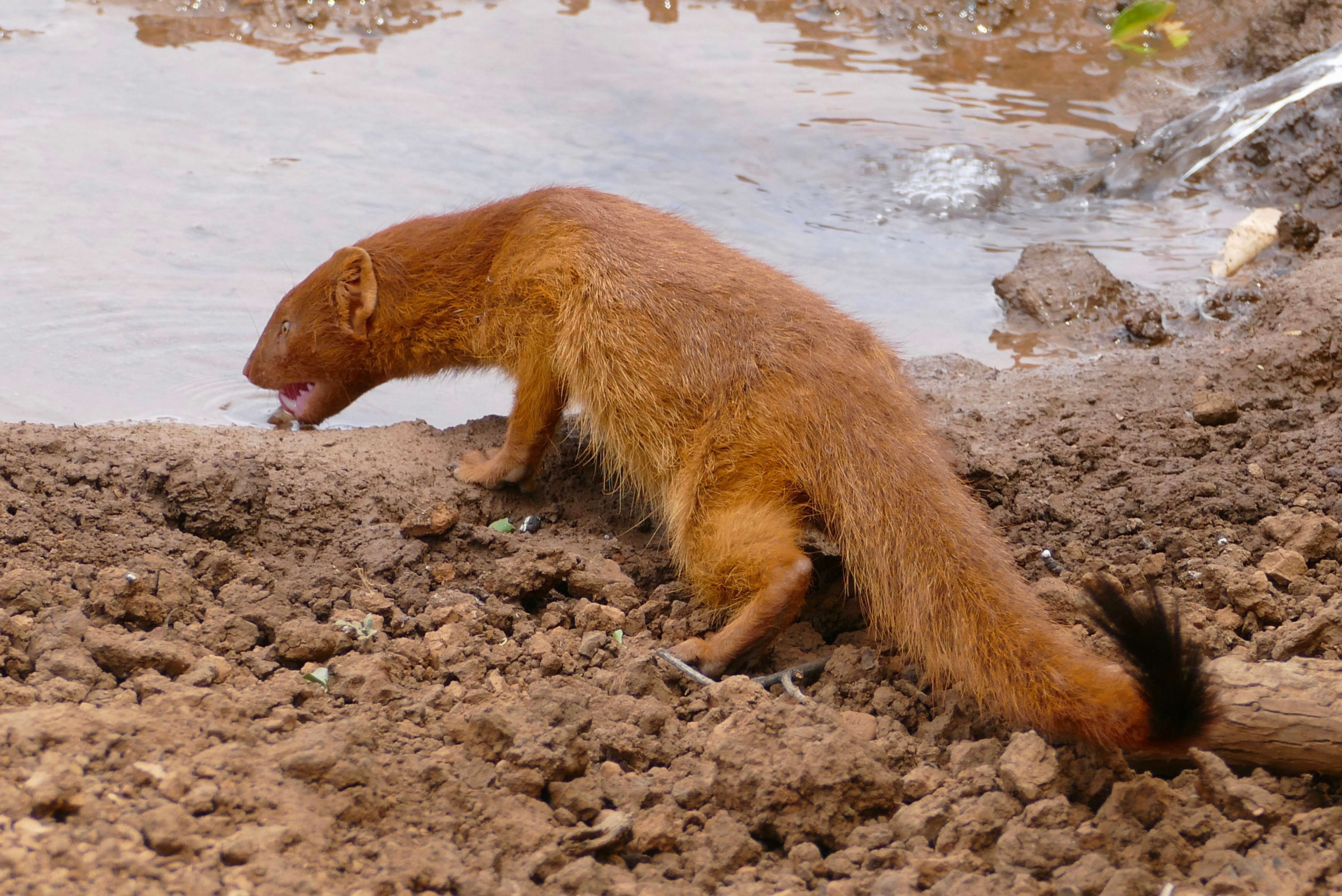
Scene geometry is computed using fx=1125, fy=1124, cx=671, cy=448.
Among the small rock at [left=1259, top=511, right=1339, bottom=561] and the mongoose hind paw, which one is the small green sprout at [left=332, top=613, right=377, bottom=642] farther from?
the small rock at [left=1259, top=511, right=1339, bottom=561]

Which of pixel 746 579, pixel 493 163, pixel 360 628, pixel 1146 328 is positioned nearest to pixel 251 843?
pixel 360 628

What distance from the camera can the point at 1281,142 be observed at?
26.7 feet

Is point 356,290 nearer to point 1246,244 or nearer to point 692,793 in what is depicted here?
point 692,793

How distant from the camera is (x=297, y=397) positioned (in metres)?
4.94

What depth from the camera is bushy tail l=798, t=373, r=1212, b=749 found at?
7.50 feet

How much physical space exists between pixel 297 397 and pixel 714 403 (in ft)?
7.25

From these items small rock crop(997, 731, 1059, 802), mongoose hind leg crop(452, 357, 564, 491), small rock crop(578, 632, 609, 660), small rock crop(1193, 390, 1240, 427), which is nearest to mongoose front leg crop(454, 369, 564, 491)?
mongoose hind leg crop(452, 357, 564, 491)

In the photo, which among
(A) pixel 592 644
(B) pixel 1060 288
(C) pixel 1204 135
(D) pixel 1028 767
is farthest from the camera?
(C) pixel 1204 135

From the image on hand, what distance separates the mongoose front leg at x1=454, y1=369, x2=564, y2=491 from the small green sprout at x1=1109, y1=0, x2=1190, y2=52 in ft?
27.9

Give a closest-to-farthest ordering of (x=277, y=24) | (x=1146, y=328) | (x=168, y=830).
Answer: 1. (x=168, y=830)
2. (x=1146, y=328)
3. (x=277, y=24)

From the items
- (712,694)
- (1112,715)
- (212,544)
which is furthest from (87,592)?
(1112,715)

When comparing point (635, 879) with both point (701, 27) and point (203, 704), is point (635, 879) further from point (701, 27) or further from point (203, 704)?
point (701, 27)

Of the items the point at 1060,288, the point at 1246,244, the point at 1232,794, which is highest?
the point at 1246,244

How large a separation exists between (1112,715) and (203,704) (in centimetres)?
202
